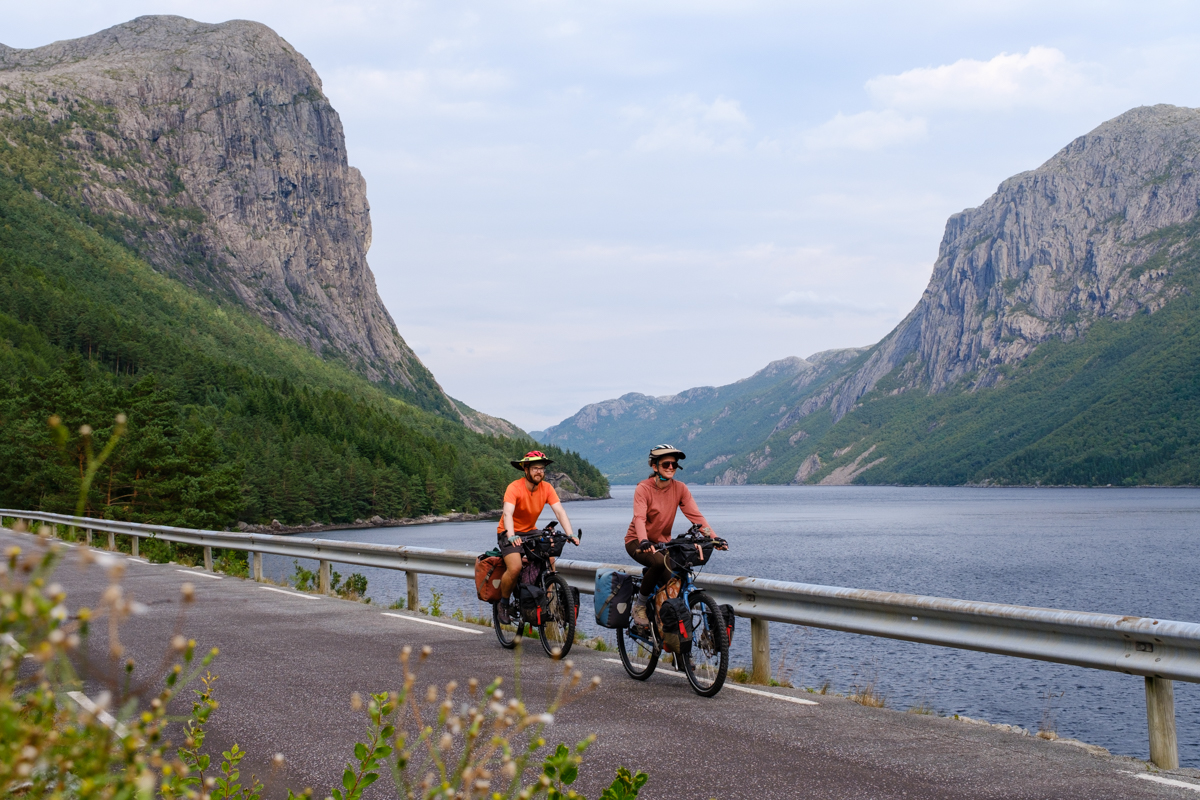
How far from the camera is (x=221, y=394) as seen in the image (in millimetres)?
114125

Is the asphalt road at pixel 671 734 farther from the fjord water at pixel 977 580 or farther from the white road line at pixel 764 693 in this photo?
the fjord water at pixel 977 580

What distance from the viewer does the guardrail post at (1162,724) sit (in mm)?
5879

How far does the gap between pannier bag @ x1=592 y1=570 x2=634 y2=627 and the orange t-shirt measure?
3.96 feet

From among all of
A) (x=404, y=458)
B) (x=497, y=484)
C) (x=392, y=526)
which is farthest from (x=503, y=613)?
(x=497, y=484)

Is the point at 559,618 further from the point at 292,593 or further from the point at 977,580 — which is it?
the point at 977,580

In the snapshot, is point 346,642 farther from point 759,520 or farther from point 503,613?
point 759,520

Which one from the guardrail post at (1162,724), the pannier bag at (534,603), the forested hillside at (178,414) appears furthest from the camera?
the forested hillside at (178,414)

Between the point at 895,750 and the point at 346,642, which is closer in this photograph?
the point at 895,750

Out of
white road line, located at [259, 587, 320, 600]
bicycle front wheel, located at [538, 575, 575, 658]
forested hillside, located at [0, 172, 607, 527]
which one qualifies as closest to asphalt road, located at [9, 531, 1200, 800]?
bicycle front wheel, located at [538, 575, 575, 658]

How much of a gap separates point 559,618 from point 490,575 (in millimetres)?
954

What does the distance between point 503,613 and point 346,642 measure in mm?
1818

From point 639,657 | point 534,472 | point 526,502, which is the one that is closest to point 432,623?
point 526,502

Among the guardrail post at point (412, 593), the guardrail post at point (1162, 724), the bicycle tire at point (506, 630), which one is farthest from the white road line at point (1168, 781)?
the guardrail post at point (412, 593)

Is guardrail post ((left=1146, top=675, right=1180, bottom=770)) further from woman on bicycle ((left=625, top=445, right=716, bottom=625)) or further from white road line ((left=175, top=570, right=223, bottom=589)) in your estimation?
white road line ((left=175, top=570, right=223, bottom=589))
